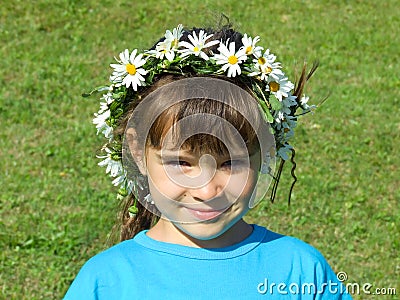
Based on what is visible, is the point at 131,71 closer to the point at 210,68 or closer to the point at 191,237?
the point at 210,68

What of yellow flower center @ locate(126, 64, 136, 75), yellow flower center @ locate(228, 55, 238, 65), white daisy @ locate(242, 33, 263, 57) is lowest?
yellow flower center @ locate(126, 64, 136, 75)

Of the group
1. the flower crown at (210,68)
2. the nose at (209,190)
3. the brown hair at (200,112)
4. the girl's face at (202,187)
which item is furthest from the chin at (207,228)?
the flower crown at (210,68)

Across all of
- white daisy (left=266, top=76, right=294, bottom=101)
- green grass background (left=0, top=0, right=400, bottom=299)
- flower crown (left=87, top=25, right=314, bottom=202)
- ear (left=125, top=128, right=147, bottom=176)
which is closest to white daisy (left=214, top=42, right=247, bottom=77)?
flower crown (left=87, top=25, right=314, bottom=202)

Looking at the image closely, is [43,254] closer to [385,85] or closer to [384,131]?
[384,131]

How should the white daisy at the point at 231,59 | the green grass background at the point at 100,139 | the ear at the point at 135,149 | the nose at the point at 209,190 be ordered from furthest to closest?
the green grass background at the point at 100,139 → the ear at the point at 135,149 → the white daisy at the point at 231,59 → the nose at the point at 209,190

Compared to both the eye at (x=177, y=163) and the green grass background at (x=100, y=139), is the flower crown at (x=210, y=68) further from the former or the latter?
the green grass background at (x=100, y=139)

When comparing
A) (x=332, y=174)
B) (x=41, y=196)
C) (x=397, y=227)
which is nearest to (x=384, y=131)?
(x=332, y=174)

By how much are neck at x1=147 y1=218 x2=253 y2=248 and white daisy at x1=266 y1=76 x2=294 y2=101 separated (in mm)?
440

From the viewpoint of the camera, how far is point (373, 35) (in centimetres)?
920

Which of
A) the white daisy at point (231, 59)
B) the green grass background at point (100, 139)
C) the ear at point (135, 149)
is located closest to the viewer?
the white daisy at point (231, 59)

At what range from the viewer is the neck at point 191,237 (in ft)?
8.07

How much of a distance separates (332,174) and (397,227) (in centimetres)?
85

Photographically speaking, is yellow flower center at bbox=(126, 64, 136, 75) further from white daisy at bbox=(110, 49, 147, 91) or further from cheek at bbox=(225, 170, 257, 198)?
cheek at bbox=(225, 170, 257, 198)

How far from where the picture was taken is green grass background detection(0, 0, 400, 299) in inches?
197
